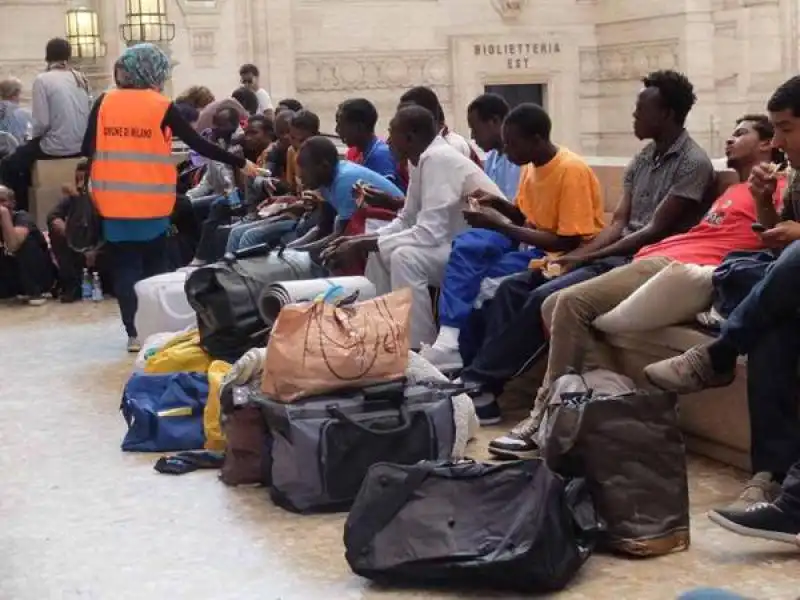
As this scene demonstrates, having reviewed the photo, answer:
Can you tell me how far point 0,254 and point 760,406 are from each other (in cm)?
826

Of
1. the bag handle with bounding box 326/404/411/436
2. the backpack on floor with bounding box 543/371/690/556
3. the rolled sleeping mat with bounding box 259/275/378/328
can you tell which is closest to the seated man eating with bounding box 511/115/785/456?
the bag handle with bounding box 326/404/411/436

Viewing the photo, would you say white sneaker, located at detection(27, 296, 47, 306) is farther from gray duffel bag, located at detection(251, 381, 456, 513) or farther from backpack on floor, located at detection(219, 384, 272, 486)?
gray duffel bag, located at detection(251, 381, 456, 513)

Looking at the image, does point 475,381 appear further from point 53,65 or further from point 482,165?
point 53,65

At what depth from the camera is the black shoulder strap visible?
4527 mm

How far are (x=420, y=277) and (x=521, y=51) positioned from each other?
1414cm

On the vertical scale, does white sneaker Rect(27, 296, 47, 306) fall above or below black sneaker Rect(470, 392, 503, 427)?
above

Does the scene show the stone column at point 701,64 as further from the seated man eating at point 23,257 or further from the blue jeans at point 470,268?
the blue jeans at point 470,268

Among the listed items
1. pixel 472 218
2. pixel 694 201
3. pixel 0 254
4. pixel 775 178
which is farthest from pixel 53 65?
pixel 775 178

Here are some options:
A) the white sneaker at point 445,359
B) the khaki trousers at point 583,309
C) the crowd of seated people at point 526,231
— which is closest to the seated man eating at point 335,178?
the crowd of seated people at point 526,231

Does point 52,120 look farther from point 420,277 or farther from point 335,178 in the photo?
point 420,277

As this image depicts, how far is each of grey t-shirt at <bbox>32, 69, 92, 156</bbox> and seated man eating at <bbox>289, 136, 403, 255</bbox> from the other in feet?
17.2

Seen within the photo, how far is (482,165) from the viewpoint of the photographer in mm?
8516

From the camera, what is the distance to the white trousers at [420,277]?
725 cm

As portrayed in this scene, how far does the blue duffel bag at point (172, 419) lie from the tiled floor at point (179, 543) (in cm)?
12
